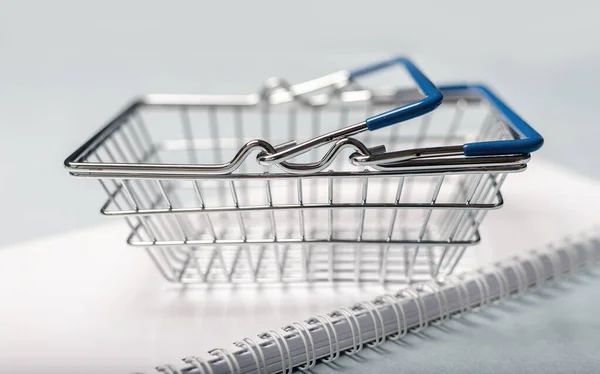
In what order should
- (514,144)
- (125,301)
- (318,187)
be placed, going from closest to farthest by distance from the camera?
(514,144) < (125,301) < (318,187)

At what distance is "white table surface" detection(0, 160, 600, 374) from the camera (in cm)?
59

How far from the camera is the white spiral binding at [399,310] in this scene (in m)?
0.56

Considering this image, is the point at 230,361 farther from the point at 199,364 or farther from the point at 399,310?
the point at 399,310

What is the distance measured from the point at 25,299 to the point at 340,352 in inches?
14.8

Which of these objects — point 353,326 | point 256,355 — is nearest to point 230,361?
point 256,355

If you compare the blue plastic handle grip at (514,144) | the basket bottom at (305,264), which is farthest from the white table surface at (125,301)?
the blue plastic handle grip at (514,144)

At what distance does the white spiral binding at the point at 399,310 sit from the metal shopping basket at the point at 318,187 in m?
0.04

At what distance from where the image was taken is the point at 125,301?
0.67 metres

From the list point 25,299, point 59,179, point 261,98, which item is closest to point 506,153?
point 261,98

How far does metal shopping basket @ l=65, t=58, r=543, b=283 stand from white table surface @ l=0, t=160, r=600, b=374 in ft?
0.11

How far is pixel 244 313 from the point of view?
64cm

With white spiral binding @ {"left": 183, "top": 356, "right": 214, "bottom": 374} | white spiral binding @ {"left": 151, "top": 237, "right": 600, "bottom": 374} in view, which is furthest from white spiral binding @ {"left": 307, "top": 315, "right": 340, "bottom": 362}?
white spiral binding @ {"left": 183, "top": 356, "right": 214, "bottom": 374}

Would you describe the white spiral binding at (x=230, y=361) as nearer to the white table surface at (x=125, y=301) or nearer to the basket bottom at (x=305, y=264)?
the white table surface at (x=125, y=301)

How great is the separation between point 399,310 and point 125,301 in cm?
32
